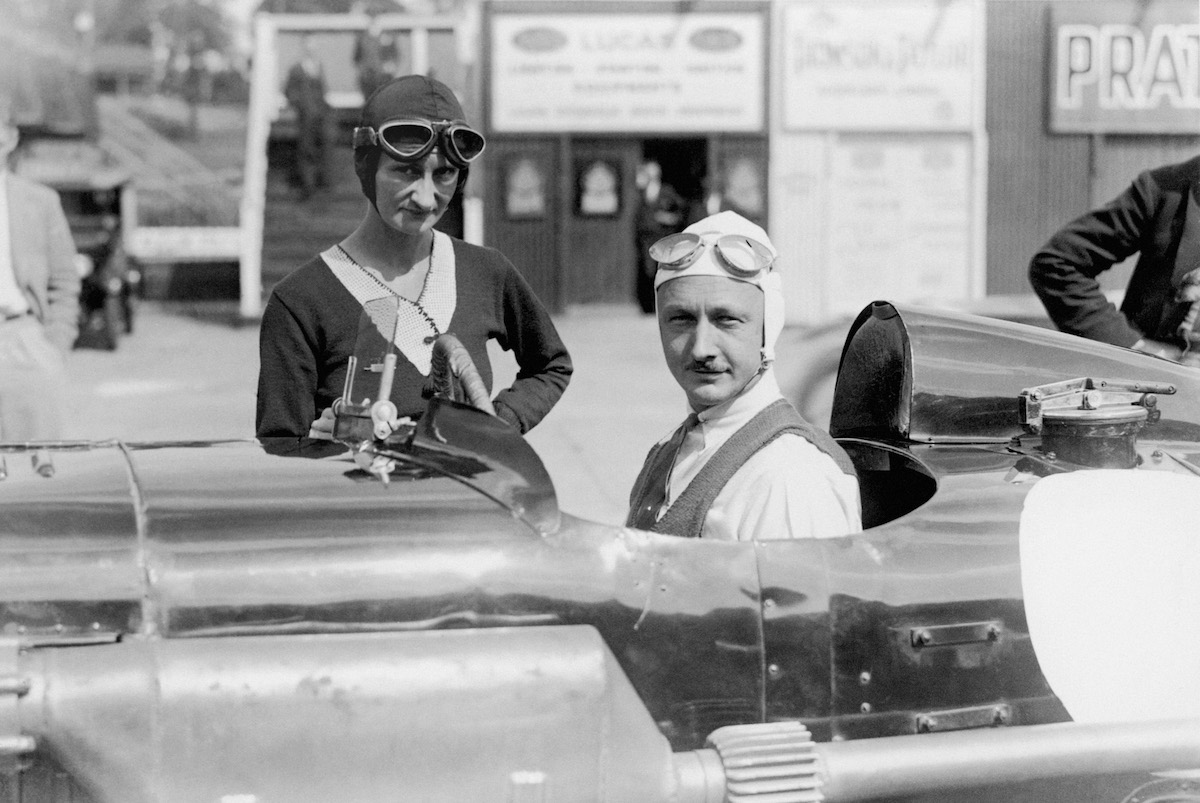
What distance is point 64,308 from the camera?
550cm

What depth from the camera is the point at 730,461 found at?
256 centimetres

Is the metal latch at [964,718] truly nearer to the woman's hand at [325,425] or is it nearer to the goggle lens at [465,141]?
the woman's hand at [325,425]

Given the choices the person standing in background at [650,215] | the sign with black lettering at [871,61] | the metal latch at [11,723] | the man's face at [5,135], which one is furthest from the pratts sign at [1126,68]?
the metal latch at [11,723]

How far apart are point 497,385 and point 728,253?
28.9 ft

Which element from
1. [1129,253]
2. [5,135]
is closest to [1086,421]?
[1129,253]

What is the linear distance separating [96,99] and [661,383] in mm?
14337

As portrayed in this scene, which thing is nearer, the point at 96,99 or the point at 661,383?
the point at 661,383

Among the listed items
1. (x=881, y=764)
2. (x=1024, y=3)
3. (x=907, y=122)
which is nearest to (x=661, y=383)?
(x=907, y=122)

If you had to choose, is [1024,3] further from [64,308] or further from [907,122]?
[64,308]

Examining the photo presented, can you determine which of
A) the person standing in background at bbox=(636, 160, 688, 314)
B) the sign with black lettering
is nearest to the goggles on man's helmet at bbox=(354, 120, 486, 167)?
the person standing in background at bbox=(636, 160, 688, 314)

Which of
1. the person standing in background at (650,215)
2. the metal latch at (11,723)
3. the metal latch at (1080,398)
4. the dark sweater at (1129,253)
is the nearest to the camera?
the metal latch at (11,723)

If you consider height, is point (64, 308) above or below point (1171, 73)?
below

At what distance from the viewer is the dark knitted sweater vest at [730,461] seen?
8.39ft

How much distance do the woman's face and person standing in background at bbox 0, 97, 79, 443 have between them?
259 cm
